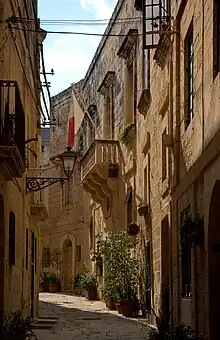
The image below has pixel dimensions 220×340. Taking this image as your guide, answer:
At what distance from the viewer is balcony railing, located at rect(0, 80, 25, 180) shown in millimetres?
10155

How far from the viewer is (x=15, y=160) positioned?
10.5 m

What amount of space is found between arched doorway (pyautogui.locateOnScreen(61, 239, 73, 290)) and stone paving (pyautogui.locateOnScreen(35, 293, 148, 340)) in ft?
31.7

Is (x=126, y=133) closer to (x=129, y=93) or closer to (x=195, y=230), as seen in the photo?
(x=129, y=93)

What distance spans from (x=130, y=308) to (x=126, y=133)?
511 centimetres

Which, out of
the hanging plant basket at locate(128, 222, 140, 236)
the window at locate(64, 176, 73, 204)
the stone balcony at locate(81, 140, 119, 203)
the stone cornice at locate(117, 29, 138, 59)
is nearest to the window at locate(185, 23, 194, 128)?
the hanging plant basket at locate(128, 222, 140, 236)

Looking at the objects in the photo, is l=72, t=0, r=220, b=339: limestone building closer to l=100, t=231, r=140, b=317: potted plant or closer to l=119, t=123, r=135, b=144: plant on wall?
l=119, t=123, r=135, b=144: plant on wall

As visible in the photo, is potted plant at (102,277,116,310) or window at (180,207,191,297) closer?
window at (180,207,191,297)

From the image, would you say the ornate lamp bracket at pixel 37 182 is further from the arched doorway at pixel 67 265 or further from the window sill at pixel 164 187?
the arched doorway at pixel 67 265

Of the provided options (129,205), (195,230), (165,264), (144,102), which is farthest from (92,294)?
(195,230)

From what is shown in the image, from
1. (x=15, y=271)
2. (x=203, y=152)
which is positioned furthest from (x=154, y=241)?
(x=203, y=152)

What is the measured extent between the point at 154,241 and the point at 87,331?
2415mm

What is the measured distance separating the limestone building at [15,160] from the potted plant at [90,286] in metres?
8.33

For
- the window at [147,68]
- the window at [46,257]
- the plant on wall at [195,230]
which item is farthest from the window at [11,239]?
the window at [46,257]

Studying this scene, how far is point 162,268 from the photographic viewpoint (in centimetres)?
1555
